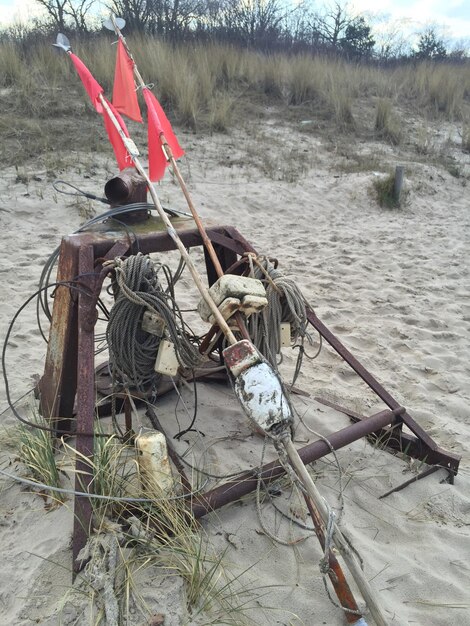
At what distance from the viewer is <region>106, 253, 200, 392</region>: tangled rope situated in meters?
2.04

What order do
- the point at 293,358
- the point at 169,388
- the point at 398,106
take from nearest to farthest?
the point at 169,388 → the point at 293,358 → the point at 398,106

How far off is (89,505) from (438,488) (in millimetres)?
1518

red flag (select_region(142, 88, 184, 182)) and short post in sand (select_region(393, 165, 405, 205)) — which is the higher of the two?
red flag (select_region(142, 88, 184, 182))

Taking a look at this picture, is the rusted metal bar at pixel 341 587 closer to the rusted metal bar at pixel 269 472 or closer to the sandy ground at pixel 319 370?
the sandy ground at pixel 319 370

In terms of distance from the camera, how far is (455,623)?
1810mm

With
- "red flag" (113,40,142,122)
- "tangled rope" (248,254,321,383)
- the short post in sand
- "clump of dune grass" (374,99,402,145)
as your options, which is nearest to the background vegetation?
"clump of dune grass" (374,99,402,145)

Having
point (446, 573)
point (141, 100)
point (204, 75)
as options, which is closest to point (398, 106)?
point (204, 75)

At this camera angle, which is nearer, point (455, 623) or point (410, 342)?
point (455, 623)

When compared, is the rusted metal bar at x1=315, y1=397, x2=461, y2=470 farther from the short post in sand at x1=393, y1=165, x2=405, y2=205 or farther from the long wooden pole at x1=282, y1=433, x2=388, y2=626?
the short post in sand at x1=393, y1=165, x2=405, y2=205

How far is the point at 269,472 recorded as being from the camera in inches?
85.8

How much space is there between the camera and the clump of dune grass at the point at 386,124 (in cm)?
878

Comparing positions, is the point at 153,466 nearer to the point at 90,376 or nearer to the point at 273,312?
the point at 90,376

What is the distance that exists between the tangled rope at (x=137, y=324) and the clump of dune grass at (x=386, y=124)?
7619mm

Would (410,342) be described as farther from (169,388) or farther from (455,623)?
(455,623)
